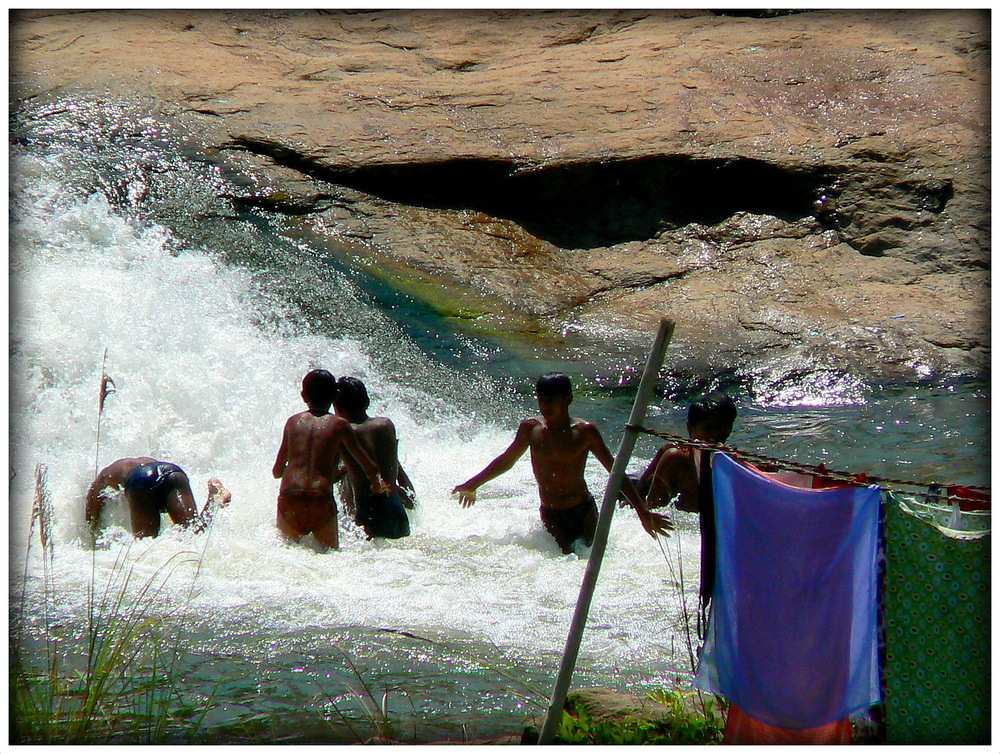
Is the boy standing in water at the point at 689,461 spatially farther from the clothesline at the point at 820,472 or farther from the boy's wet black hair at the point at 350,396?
the boy's wet black hair at the point at 350,396

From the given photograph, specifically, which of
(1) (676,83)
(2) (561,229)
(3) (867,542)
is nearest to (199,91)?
(2) (561,229)

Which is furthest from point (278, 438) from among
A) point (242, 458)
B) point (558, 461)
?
point (558, 461)

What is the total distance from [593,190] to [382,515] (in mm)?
6220

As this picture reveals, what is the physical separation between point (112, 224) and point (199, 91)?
103 inches

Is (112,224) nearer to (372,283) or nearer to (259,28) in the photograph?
(372,283)

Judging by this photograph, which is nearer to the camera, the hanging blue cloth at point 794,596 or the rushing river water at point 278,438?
the hanging blue cloth at point 794,596

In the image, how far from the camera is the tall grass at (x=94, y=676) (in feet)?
9.57

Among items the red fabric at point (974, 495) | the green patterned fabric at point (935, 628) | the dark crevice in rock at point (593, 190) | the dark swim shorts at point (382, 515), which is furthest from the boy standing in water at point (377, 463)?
the dark crevice in rock at point (593, 190)

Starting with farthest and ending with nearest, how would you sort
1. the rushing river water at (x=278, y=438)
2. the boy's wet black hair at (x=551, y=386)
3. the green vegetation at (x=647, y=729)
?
the boy's wet black hair at (x=551, y=386) < the rushing river water at (x=278, y=438) < the green vegetation at (x=647, y=729)

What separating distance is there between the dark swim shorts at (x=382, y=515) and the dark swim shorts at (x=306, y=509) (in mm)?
313

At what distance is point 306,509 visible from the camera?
536 centimetres

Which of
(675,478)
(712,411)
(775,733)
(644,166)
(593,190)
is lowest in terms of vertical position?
(775,733)

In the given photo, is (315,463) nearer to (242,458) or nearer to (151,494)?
(151,494)

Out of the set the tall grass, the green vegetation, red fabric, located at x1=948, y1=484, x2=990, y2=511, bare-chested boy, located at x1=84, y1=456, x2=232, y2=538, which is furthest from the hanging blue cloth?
bare-chested boy, located at x1=84, y1=456, x2=232, y2=538
